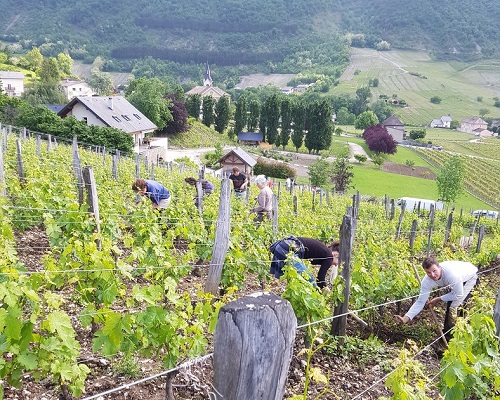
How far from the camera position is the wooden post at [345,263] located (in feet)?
15.2

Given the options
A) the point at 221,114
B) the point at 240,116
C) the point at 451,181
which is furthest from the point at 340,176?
the point at 221,114

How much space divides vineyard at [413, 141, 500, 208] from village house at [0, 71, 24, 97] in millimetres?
53087

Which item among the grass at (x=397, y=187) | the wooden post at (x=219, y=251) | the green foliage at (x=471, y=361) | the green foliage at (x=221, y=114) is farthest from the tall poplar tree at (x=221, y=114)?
the green foliage at (x=471, y=361)

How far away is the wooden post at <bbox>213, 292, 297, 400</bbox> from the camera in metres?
1.72

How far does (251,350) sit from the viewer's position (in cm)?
172

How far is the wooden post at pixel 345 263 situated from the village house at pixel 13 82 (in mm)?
63866

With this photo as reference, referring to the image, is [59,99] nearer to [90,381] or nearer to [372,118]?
[372,118]

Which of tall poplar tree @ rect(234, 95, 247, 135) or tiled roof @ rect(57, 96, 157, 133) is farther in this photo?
tall poplar tree @ rect(234, 95, 247, 135)

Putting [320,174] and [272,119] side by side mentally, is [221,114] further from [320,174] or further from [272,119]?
[320,174]

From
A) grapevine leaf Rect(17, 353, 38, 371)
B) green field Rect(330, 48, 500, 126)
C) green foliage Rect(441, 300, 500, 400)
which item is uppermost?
green field Rect(330, 48, 500, 126)

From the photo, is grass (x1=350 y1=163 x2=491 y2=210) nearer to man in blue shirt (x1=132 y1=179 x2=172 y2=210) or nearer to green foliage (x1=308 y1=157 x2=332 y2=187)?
green foliage (x1=308 y1=157 x2=332 y2=187)

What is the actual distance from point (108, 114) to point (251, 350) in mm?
38867

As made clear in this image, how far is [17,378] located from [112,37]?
214047 millimetres

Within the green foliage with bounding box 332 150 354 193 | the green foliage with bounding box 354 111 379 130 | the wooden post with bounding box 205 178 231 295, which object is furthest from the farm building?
the wooden post with bounding box 205 178 231 295
